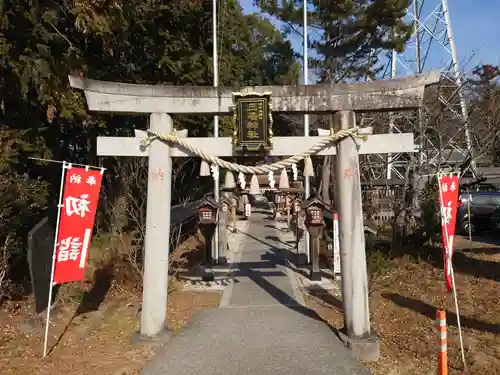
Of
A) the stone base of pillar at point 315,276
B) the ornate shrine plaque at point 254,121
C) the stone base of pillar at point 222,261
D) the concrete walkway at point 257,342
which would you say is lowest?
the concrete walkway at point 257,342

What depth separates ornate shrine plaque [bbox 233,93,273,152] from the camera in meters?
6.26

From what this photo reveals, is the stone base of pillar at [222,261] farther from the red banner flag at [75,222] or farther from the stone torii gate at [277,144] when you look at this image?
the red banner flag at [75,222]

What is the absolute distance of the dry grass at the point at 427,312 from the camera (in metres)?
5.98

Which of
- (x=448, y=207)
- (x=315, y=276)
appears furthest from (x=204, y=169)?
(x=315, y=276)

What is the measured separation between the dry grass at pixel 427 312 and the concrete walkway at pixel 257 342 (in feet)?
1.70

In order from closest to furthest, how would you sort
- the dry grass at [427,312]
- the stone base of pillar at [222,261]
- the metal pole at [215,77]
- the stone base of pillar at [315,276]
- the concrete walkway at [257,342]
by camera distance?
the concrete walkway at [257,342], the dry grass at [427,312], the stone base of pillar at [315,276], the metal pole at [215,77], the stone base of pillar at [222,261]

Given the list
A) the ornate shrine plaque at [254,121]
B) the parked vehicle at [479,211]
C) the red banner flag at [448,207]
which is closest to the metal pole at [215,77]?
the ornate shrine plaque at [254,121]

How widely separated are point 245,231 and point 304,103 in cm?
1705

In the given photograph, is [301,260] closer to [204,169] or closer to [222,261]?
[222,261]

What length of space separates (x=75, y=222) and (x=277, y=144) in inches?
127

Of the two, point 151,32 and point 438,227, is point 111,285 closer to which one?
point 151,32

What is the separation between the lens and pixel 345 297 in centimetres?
632

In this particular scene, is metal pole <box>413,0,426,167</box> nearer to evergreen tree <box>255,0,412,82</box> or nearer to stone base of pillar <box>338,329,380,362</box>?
evergreen tree <box>255,0,412,82</box>

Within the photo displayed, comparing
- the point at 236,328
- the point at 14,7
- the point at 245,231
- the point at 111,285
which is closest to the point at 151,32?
the point at 14,7
